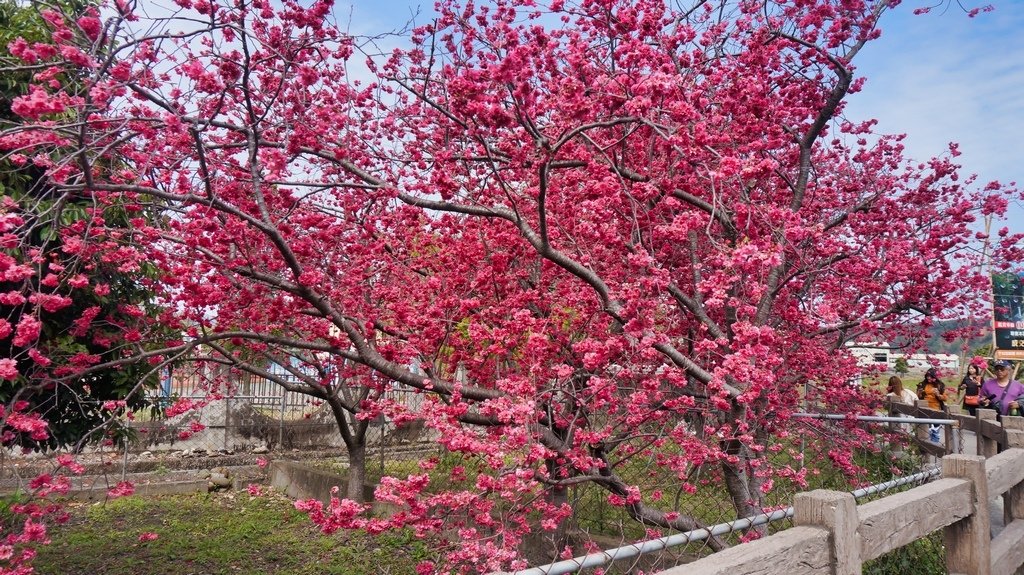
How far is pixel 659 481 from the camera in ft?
16.8

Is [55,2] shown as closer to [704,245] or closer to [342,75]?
[342,75]

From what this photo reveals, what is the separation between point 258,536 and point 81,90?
5021 millimetres

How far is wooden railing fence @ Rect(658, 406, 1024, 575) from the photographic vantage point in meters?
1.96

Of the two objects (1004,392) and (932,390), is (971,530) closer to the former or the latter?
(1004,392)

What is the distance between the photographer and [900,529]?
8.53ft

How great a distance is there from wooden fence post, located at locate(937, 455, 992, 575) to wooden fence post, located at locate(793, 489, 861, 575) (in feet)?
4.27

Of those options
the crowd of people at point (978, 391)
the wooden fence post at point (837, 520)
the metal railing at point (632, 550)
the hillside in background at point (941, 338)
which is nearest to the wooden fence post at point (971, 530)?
the metal railing at point (632, 550)

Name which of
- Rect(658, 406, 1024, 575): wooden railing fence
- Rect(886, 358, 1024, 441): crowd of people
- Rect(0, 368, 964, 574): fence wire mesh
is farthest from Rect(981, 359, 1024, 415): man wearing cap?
Rect(658, 406, 1024, 575): wooden railing fence

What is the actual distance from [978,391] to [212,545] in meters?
12.5

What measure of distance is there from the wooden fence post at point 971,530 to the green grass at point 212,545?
14.1 feet

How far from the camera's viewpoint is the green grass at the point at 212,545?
5766mm

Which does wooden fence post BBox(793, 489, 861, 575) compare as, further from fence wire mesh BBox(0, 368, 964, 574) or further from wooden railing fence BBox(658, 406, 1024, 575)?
fence wire mesh BBox(0, 368, 964, 574)

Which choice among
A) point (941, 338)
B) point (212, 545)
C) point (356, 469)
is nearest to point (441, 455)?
point (356, 469)

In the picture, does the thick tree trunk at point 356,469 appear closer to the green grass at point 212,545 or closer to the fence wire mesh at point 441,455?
the fence wire mesh at point 441,455
